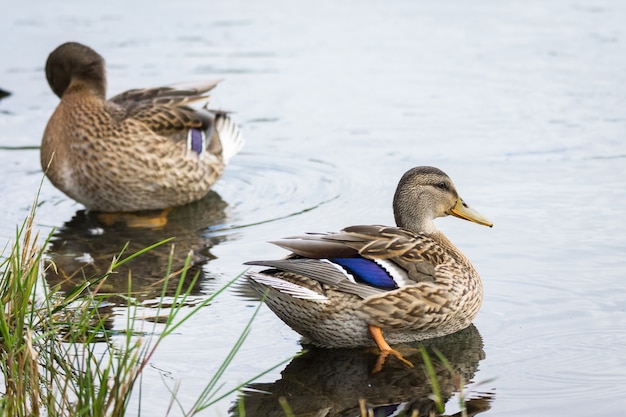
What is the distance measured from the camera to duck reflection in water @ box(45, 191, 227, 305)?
5707 mm

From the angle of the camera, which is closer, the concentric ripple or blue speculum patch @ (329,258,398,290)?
blue speculum patch @ (329,258,398,290)

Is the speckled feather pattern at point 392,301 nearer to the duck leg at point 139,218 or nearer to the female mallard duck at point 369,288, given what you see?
the female mallard duck at point 369,288

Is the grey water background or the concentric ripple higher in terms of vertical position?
the grey water background

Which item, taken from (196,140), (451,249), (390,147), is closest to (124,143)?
(196,140)

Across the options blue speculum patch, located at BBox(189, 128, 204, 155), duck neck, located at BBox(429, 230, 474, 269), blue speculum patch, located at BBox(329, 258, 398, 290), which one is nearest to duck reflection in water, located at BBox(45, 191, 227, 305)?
blue speculum patch, located at BBox(189, 128, 204, 155)

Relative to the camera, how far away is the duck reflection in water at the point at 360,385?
4230mm

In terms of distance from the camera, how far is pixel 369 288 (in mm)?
4785

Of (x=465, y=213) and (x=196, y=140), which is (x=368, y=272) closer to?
(x=465, y=213)

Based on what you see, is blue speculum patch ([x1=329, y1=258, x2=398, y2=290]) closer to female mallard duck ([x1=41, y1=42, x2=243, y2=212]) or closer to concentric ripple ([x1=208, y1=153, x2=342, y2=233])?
concentric ripple ([x1=208, y1=153, x2=342, y2=233])

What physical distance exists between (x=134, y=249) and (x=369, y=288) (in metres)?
2.11

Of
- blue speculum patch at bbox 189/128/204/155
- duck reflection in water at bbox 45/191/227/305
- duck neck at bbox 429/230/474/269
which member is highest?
duck neck at bbox 429/230/474/269

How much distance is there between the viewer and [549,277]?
5586mm

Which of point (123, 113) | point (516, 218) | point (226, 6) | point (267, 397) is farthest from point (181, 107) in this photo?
point (226, 6)

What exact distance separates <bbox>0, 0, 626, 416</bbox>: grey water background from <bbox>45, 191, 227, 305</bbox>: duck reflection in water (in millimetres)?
25
